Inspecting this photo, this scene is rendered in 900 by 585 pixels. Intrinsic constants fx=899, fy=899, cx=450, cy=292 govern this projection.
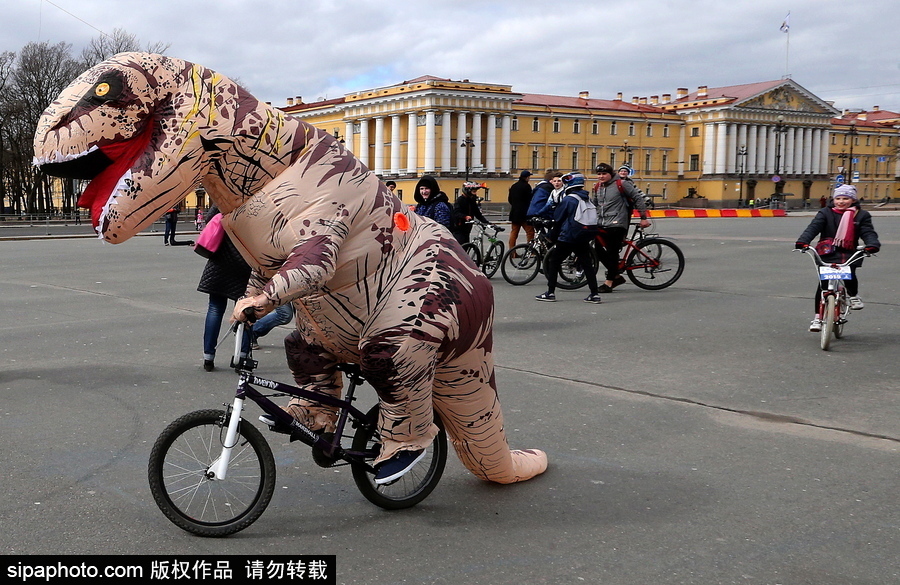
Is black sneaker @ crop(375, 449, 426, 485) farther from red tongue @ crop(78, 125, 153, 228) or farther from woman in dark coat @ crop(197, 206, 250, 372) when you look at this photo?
woman in dark coat @ crop(197, 206, 250, 372)

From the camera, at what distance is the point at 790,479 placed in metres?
4.63

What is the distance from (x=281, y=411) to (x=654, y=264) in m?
9.74

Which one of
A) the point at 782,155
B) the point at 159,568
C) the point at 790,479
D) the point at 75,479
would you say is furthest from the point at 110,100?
the point at 782,155

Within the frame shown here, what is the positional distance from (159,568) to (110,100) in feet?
5.94

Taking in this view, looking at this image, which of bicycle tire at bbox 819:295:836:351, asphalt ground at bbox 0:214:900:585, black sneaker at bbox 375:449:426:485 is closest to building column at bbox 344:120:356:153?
asphalt ground at bbox 0:214:900:585

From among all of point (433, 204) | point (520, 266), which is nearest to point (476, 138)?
point (520, 266)

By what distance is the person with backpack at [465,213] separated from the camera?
14633mm

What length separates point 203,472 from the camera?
12.4ft

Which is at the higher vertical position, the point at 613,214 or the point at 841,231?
the point at 613,214

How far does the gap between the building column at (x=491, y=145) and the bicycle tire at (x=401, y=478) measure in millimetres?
80015

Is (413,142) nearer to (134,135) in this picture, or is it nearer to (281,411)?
(281,411)

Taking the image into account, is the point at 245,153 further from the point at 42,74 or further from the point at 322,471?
the point at 42,74

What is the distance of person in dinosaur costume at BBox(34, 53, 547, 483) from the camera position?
341cm

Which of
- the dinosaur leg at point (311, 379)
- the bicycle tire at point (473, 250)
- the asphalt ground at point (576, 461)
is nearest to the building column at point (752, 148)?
the bicycle tire at point (473, 250)
